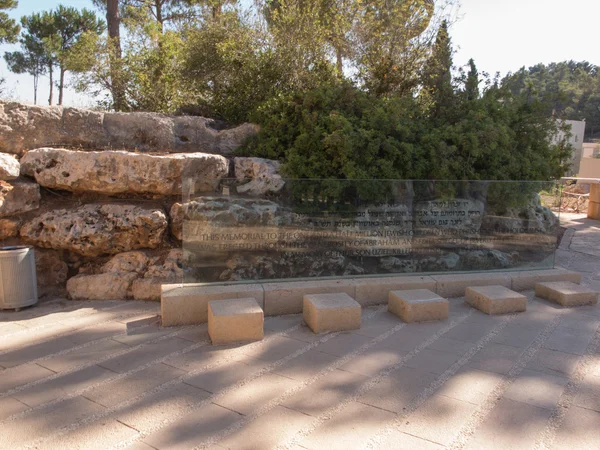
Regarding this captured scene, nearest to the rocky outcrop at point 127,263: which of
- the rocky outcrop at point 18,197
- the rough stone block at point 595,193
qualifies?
the rocky outcrop at point 18,197

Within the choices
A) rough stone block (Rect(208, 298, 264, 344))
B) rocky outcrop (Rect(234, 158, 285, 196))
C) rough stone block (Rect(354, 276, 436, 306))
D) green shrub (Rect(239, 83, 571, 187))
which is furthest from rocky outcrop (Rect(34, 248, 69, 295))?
rough stone block (Rect(354, 276, 436, 306))

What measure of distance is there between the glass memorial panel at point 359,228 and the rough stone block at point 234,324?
0.79 m

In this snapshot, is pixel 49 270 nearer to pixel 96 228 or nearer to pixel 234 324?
pixel 96 228

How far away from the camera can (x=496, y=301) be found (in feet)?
15.1

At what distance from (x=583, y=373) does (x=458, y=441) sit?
1.48 m

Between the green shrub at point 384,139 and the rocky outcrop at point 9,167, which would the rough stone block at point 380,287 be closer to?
the green shrub at point 384,139

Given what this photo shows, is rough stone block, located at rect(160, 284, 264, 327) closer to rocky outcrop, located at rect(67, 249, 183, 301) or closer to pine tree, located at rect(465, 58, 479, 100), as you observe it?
rocky outcrop, located at rect(67, 249, 183, 301)

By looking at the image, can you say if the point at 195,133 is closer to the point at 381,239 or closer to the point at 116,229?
the point at 116,229

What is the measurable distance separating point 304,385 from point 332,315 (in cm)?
105

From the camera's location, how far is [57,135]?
5992mm

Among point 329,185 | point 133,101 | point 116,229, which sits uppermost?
point 133,101

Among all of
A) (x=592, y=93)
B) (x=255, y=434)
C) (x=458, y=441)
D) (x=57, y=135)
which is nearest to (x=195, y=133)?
(x=57, y=135)

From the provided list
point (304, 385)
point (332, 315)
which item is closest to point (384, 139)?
point (332, 315)

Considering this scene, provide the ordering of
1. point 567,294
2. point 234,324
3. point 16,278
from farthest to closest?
point 567,294 < point 16,278 < point 234,324
